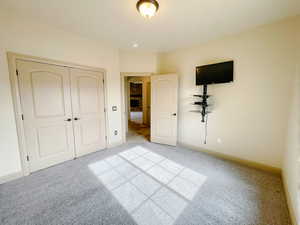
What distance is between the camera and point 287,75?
2.13 meters

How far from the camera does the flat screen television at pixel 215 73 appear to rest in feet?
8.51

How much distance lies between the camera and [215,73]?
2.75m

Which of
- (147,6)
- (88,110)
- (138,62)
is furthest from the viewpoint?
(138,62)

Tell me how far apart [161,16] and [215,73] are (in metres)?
1.57

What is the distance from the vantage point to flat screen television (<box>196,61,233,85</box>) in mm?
2594

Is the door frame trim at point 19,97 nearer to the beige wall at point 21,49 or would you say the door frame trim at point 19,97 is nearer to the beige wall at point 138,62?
the beige wall at point 21,49

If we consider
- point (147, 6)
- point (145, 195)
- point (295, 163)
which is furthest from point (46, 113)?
point (295, 163)

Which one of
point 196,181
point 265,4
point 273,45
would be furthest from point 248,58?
point 196,181

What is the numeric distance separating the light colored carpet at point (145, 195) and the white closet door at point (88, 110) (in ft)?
1.66

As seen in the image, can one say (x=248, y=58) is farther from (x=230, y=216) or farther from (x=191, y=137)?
(x=230, y=216)

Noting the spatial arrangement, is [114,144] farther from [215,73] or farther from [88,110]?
[215,73]

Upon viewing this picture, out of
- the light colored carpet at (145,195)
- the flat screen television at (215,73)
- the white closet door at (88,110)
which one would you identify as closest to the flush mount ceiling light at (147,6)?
the flat screen television at (215,73)

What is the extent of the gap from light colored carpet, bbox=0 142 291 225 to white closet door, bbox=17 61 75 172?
11.8 inches

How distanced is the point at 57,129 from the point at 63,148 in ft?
1.41
